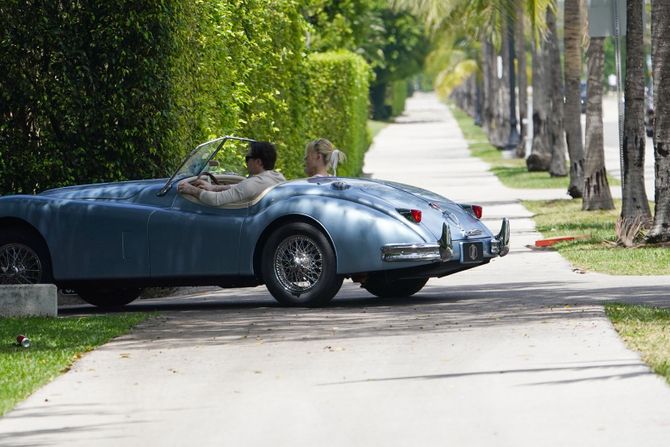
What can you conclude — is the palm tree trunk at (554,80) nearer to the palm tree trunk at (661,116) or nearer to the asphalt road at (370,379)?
the palm tree trunk at (661,116)

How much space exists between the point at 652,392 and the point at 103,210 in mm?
6429

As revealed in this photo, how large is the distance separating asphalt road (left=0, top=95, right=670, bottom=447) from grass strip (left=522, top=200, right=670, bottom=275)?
1815 mm

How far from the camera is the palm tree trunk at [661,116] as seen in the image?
17.9 m

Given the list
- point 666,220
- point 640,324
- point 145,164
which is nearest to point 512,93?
point 666,220

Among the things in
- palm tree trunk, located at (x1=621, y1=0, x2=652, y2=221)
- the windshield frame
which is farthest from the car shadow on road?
palm tree trunk, located at (x1=621, y1=0, x2=652, y2=221)

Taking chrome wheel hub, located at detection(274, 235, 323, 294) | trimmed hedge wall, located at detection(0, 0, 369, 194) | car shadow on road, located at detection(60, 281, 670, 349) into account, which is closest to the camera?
car shadow on road, located at detection(60, 281, 670, 349)

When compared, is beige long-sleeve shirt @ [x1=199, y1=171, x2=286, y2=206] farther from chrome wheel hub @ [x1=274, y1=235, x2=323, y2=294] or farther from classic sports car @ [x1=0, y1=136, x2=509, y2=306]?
chrome wheel hub @ [x1=274, y1=235, x2=323, y2=294]

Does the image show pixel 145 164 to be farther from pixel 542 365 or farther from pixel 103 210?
pixel 542 365

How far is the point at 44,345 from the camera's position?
10938 millimetres

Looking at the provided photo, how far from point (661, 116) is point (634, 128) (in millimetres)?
1594

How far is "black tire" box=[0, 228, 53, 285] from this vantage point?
13.6 metres

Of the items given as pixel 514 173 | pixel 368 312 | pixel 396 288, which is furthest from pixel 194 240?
pixel 514 173

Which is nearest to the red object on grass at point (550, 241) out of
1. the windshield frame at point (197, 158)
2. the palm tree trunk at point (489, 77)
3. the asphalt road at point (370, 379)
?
the asphalt road at point (370, 379)

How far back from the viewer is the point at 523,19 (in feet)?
131
